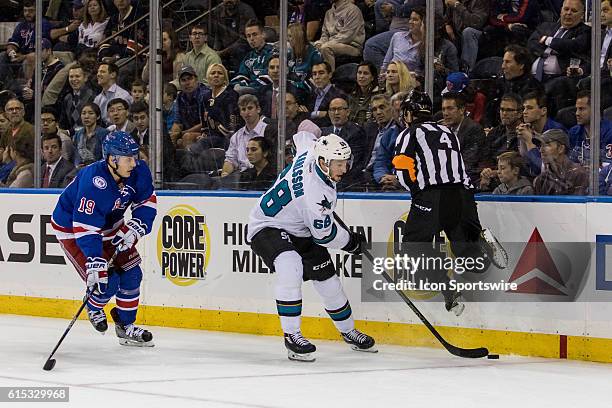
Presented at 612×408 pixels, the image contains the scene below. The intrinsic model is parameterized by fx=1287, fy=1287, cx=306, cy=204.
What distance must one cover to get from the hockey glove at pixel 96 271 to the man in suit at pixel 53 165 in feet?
8.10

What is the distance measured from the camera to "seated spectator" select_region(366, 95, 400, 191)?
7629mm

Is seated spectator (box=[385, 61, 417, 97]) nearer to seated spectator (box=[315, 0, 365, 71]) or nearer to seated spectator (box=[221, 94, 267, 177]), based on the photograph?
seated spectator (box=[315, 0, 365, 71])

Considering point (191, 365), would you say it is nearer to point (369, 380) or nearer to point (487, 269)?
point (369, 380)

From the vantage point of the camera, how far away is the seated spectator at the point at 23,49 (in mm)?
9508

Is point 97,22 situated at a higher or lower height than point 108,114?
higher

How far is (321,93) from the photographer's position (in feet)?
26.2

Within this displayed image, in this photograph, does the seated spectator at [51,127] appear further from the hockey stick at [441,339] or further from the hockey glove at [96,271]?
the hockey stick at [441,339]

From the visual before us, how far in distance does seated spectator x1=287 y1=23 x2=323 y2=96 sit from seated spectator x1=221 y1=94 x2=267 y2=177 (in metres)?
0.34

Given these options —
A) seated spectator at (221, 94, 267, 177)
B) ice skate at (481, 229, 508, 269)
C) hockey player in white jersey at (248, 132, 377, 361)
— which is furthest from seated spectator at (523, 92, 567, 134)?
seated spectator at (221, 94, 267, 177)

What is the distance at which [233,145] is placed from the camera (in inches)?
331

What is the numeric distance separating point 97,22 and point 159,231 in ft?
5.81

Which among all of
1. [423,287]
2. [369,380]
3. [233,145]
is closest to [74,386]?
[369,380]

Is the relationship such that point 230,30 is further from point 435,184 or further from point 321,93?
point 435,184

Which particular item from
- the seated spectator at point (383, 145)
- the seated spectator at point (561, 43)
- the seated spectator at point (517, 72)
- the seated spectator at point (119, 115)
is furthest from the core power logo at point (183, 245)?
the seated spectator at point (561, 43)
